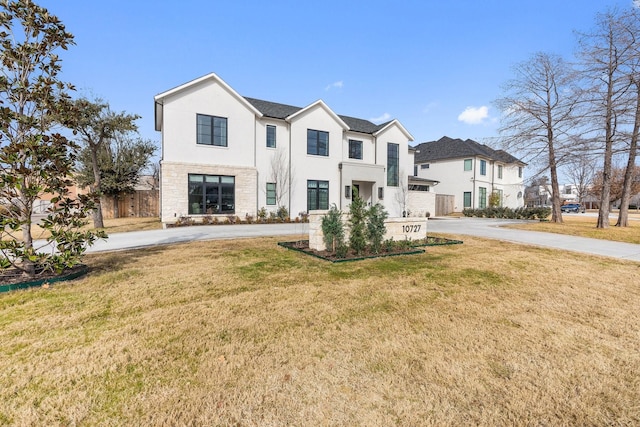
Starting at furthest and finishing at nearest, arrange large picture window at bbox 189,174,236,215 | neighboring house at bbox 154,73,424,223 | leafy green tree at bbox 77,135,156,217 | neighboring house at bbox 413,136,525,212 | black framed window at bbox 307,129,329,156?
neighboring house at bbox 413,136,525,212 → leafy green tree at bbox 77,135,156,217 → black framed window at bbox 307,129,329,156 → large picture window at bbox 189,174,236,215 → neighboring house at bbox 154,73,424,223

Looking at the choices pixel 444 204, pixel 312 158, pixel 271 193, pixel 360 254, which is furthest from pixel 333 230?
pixel 444 204

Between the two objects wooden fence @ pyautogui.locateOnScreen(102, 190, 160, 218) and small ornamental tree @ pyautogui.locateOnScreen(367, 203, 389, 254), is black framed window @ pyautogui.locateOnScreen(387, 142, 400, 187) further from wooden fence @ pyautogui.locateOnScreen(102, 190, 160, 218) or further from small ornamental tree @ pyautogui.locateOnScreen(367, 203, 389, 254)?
wooden fence @ pyautogui.locateOnScreen(102, 190, 160, 218)

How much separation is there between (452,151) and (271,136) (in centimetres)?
2330

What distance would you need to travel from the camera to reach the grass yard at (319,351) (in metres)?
2.09

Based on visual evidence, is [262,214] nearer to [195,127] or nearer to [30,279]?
[195,127]

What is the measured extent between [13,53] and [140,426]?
659cm

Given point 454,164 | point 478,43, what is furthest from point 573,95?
point 454,164

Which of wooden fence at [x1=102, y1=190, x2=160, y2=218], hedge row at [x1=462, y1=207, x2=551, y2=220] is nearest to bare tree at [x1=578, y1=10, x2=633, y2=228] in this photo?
hedge row at [x1=462, y1=207, x2=551, y2=220]

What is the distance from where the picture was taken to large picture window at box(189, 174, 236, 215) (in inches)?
640

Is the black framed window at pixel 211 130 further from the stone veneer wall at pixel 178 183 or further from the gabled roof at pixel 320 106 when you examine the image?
the gabled roof at pixel 320 106

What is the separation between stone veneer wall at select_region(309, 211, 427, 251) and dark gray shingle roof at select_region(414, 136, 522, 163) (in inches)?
994

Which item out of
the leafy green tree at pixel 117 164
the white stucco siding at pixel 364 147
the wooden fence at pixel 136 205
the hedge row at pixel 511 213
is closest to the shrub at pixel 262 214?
the white stucco siding at pixel 364 147

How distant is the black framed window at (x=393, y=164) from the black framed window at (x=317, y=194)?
6.04 m

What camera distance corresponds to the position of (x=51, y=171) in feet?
16.5
